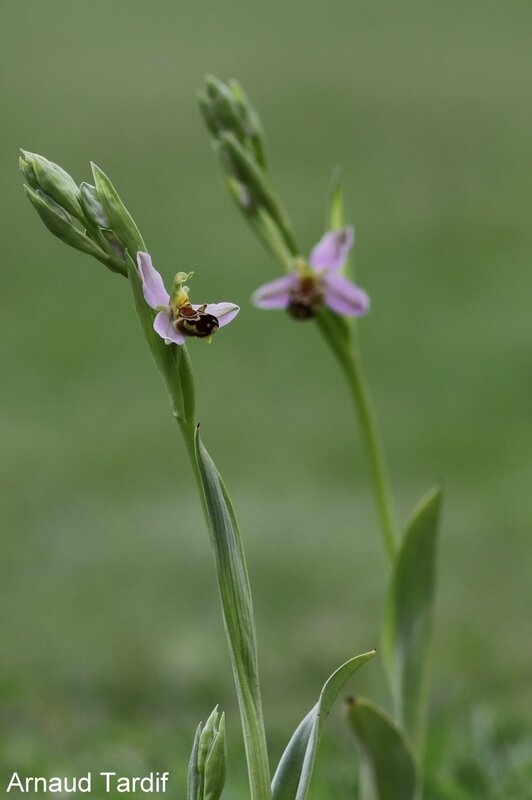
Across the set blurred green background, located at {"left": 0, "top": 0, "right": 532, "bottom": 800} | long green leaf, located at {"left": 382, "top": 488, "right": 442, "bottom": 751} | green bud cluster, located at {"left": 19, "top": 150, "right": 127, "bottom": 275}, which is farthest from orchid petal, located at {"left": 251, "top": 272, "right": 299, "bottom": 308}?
blurred green background, located at {"left": 0, "top": 0, "right": 532, "bottom": 800}

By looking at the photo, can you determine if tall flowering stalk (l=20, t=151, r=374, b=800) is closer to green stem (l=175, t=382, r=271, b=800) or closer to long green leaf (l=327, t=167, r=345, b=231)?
green stem (l=175, t=382, r=271, b=800)

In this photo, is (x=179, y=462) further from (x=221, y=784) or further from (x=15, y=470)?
(x=221, y=784)

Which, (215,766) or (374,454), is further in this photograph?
(374,454)

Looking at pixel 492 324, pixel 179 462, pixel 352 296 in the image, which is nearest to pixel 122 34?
pixel 492 324

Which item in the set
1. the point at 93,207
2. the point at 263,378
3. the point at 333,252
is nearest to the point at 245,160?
the point at 333,252

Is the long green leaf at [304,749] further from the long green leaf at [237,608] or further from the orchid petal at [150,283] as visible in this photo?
the orchid petal at [150,283]

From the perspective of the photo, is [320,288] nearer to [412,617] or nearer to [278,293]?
[278,293]
